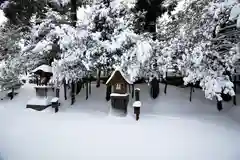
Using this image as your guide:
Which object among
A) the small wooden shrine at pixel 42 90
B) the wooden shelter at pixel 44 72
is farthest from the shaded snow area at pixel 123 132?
the wooden shelter at pixel 44 72

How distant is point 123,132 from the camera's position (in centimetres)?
361

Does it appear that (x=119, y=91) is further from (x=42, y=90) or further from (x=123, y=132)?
(x=42, y=90)

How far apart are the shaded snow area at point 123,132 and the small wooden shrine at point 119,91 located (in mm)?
220

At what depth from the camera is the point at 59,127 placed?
3896mm

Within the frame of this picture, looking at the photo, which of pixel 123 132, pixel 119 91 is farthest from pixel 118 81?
pixel 123 132

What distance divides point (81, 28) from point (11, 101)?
9.20 ft

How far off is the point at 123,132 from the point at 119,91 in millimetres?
1125

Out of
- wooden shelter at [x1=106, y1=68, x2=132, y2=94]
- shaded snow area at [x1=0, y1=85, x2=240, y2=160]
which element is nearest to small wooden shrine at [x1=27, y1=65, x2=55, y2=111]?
shaded snow area at [x1=0, y1=85, x2=240, y2=160]

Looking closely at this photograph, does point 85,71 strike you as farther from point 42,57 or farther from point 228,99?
point 228,99

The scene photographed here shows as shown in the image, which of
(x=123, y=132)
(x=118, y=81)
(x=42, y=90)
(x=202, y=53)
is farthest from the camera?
(x=42, y=90)

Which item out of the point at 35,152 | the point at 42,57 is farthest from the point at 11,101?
the point at 35,152

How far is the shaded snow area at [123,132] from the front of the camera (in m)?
2.86

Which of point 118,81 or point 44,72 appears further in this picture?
point 44,72

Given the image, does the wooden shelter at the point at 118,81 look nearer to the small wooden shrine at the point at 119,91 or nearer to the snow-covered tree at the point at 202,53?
the small wooden shrine at the point at 119,91
